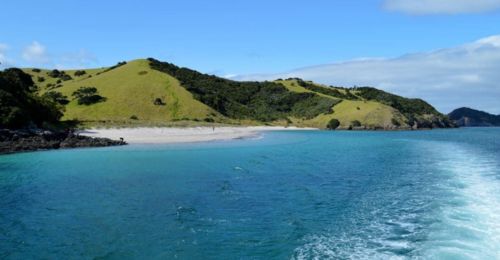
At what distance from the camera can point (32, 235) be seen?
60.1 feet

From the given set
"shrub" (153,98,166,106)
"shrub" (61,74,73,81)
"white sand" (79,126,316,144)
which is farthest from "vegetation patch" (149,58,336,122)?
"white sand" (79,126,316,144)

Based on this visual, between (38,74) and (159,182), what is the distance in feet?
505

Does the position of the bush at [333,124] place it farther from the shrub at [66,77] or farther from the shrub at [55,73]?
the shrub at [55,73]

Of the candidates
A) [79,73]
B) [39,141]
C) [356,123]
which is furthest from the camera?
[79,73]

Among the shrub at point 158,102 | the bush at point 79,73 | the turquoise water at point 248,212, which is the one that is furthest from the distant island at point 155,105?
the turquoise water at point 248,212

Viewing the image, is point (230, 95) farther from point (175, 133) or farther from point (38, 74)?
point (175, 133)

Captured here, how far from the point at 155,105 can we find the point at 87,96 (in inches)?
780

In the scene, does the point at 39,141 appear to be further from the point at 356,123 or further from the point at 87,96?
the point at 356,123

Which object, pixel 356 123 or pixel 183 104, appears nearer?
pixel 183 104

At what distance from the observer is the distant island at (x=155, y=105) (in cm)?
8250

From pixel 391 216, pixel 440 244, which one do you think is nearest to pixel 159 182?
pixel 391 216

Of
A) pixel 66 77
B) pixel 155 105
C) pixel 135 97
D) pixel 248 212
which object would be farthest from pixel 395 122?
pixel 248 212

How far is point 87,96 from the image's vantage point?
12888cm

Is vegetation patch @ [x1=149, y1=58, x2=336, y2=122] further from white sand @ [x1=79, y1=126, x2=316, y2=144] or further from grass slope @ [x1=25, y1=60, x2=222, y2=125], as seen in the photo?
white sand @ [x1=79, y1=126, x2=316, y2=144]
